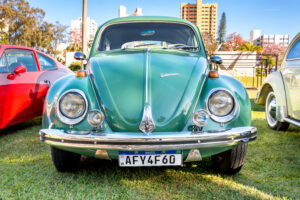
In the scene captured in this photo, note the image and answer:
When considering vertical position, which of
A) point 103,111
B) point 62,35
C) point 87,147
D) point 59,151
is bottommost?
point 59,151

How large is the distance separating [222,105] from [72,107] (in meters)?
1.26

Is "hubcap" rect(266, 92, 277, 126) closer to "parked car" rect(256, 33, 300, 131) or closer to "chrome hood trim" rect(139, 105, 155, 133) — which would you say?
"parked car" rect(256, 33, 300, 131)

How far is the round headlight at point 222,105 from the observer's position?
6.90 feet

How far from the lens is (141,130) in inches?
79.8

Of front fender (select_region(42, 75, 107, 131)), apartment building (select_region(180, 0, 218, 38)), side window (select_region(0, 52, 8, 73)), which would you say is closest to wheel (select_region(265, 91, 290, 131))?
front fender (select_region(42, 75, 107, 131))

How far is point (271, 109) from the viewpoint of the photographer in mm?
4473

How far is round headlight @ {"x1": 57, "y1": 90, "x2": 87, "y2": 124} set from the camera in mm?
2096

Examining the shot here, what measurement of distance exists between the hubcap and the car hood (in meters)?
2.48

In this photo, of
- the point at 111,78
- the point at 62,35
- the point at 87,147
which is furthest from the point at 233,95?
the point at 62,35

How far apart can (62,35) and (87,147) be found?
53.8 meters

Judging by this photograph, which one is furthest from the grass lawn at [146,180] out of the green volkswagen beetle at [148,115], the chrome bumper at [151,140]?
the chrome bumper at [151,140]

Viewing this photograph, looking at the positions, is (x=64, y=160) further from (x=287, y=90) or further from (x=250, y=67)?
(x=250, y=67)

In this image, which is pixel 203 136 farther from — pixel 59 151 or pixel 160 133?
pixel 59 151

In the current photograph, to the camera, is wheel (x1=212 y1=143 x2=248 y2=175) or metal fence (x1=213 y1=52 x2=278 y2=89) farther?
metal fence (x1=213 y1=52 x2=278 y2=89)
